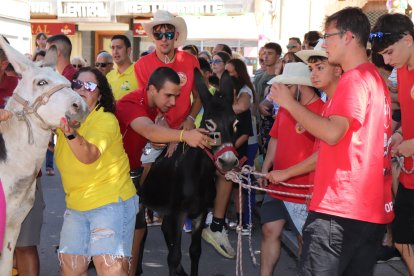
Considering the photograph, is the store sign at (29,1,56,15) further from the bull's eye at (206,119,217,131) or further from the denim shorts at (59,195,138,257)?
the denim shorts at (59,195,138,257)

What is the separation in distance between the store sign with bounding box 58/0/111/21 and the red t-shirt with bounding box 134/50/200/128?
18248 mm

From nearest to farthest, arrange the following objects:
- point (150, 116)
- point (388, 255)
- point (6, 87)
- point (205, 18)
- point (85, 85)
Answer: point (85, 85)
point (6, 87)
point (150, 116)
point (388, 255)
point (205, 18)

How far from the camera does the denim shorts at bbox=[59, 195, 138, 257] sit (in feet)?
12.1

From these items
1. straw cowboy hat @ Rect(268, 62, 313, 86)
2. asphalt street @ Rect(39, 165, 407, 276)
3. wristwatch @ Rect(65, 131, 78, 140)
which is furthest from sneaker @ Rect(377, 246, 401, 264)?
wristwatch @ Rect(65, 131, 78, 140)

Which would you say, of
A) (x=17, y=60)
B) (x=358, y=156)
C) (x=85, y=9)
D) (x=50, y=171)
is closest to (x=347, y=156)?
(x=358, y=156)

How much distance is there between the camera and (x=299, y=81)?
4.67m

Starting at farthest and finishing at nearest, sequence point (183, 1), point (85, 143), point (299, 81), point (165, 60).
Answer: point (183, 1), point (165, 60), point (299, 81), point (85, 143)

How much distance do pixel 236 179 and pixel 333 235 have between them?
1.30m

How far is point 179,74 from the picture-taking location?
5.88 m

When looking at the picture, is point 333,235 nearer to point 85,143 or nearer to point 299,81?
point 85,143

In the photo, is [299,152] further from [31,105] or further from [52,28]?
[52,28]

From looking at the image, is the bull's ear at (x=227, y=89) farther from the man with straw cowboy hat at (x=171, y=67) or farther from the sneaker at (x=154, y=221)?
the sneaker at (x=154, y=221)

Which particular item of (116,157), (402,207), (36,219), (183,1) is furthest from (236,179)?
(183,1)

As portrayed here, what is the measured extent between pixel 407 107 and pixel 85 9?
68.4 feet
